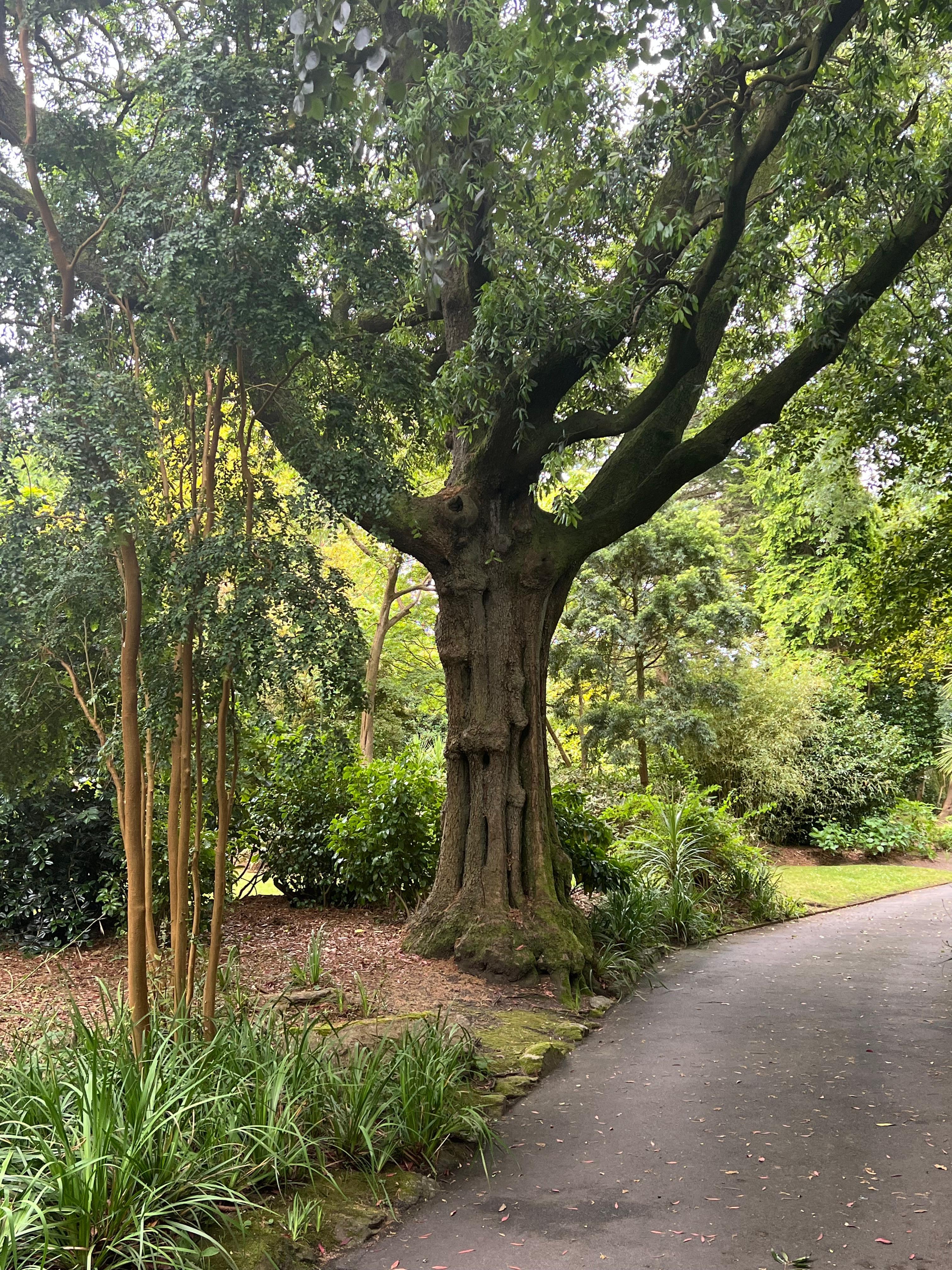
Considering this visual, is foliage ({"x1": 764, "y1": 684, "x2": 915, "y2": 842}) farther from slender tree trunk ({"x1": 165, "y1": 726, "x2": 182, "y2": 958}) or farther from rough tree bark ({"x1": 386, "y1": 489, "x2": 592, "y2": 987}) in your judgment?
slender tree trunk ({"x1": 165, "y1": 726, "x2": 182, "y2": 958})

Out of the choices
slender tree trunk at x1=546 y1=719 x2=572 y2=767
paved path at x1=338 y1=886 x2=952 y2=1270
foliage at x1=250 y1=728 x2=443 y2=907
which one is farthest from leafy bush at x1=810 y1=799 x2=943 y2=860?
foliage at x1=250 y1=728 x2=443 y2=907

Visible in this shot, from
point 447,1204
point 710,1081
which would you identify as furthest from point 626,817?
point 447,1204

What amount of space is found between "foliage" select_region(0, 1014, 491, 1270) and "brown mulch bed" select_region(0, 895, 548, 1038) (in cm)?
138

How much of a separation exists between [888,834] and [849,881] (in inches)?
140

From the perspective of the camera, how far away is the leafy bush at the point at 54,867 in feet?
24.5

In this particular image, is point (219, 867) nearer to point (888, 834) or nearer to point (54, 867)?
point (54, 867)

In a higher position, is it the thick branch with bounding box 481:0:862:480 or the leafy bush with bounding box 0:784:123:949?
the thick branch with bounding box 481:0:862:480

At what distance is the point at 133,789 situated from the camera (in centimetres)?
425

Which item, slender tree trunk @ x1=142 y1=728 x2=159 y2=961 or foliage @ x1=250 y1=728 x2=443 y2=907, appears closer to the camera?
slender tree trunk @ x1=142 y1=728 x2=159 y2=961

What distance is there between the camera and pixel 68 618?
466 cm

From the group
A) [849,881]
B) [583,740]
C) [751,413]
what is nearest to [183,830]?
[751,413]

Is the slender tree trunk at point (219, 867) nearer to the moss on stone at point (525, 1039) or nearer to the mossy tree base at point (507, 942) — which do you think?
the moss on stone at point (525, 1039)

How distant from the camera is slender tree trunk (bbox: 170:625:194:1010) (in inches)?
175

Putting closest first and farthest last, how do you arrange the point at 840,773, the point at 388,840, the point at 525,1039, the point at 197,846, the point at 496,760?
the point at 197,846 < the point at 525,1039 < the point at 496,760 < the point at 388,840 < the point at 840,773
